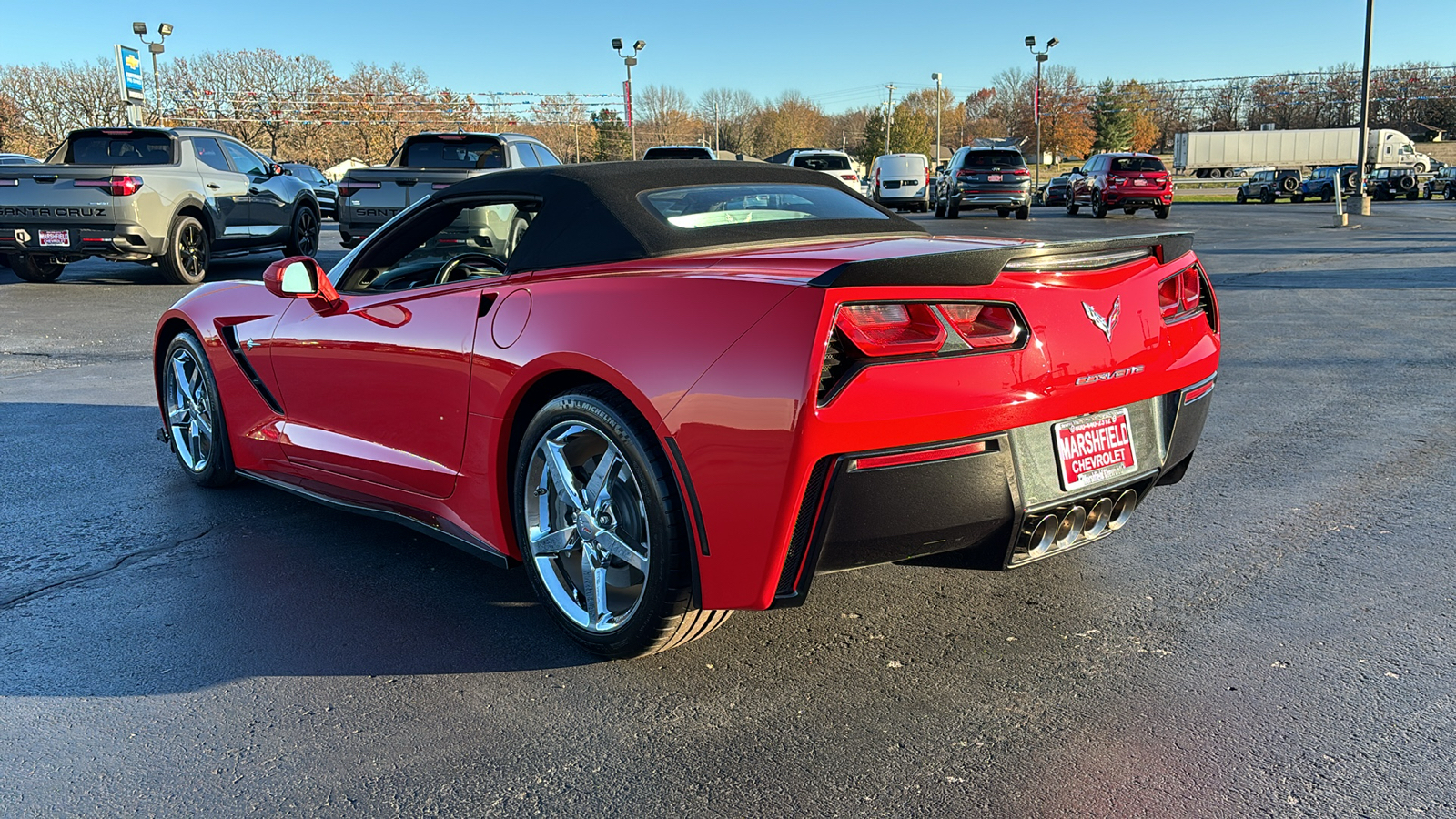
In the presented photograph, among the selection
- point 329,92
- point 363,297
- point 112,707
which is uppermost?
point 329,92

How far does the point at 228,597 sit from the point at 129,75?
28.5m

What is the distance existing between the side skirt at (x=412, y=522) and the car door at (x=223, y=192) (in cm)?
Result: 1051

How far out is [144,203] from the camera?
1277 cm

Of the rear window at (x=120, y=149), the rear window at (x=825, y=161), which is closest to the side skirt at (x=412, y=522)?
the rear window at (x=120, y=149)

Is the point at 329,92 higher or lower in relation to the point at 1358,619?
higher

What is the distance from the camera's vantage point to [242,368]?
4.56m

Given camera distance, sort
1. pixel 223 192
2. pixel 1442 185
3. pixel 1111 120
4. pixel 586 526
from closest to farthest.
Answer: pixel 586 526
pixel 223 192
pixel 1442 185
pixel 1111 120

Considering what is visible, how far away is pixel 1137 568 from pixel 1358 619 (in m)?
0.67

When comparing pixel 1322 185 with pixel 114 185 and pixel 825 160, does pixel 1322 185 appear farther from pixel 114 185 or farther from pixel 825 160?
pixel 114 185

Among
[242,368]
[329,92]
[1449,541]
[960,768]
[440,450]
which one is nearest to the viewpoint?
[960,768]

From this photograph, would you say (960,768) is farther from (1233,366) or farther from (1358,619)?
(1233,366)

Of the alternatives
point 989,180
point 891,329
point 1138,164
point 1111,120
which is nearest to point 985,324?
point 891,329

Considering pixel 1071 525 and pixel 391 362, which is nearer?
pixel 1071 525

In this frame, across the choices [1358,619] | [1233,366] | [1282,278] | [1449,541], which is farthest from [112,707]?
[1282,278]
